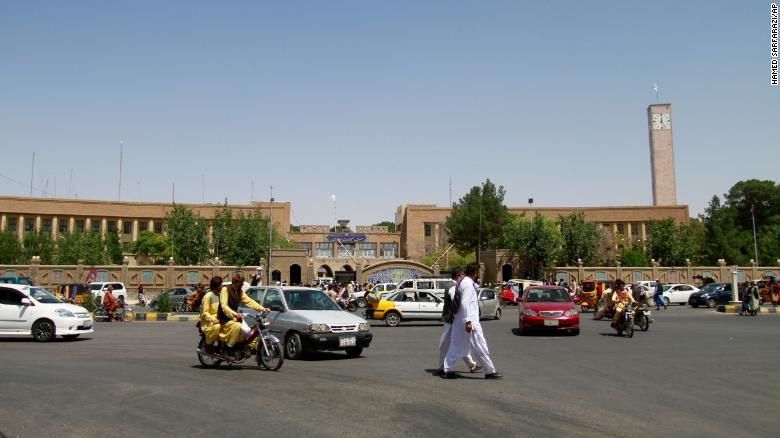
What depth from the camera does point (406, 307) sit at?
27.1 m

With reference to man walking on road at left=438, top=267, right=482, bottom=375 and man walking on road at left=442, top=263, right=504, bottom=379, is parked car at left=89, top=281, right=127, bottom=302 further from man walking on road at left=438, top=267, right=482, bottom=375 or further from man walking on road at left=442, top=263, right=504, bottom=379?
man walking on road at left=442, top=263, right=504, bottom=379

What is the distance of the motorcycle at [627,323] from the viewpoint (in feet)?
64.5

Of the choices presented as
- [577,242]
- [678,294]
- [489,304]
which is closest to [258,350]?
[489,304]

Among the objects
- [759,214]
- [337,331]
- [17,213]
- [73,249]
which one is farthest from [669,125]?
[337,331]

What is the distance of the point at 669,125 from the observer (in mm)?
103250

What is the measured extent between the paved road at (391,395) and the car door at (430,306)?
11258 millimetres

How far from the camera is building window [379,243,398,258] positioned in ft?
347

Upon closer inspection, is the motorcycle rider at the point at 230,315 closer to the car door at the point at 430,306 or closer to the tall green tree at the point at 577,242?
the car door at the point at 430,306

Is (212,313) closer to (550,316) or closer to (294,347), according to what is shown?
(294,347)

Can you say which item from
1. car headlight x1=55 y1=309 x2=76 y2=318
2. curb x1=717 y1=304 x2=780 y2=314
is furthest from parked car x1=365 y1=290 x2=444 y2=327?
curb x1=717 y1=304 x2=780 y2=314

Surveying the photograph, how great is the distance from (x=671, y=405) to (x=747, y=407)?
0.94m

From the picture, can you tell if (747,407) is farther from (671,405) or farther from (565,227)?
(565,227)

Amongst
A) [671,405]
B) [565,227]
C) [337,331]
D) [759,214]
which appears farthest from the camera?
[759,214]

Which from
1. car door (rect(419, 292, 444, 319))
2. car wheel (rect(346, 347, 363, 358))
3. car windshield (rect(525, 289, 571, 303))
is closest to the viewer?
car wheel (rect(346, 347, 363, 358))
